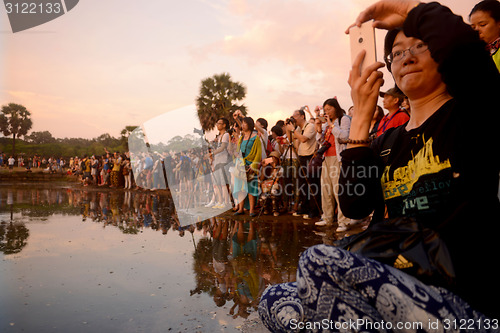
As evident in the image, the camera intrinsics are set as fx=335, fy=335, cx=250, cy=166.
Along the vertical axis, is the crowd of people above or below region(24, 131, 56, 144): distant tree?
below

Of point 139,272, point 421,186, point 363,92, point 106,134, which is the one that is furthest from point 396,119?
point 106,134

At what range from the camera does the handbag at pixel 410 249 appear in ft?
3.37

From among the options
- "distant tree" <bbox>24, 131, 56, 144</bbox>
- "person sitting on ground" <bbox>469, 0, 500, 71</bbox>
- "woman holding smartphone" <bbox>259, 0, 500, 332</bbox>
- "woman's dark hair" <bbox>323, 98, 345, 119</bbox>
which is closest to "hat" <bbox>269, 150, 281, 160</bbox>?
"woman's dark hair" <bbox>323, 98, 345, 119</bbox>

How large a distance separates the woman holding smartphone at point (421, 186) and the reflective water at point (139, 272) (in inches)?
66.4

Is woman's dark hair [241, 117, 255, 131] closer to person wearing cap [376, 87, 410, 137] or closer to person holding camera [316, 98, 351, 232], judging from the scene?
person holding camera [316, 98, 351, 232]

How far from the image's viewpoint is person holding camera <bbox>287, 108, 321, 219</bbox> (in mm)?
7277

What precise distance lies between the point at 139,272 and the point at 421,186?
3.46 metres

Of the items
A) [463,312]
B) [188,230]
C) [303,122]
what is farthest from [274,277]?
[303,122]

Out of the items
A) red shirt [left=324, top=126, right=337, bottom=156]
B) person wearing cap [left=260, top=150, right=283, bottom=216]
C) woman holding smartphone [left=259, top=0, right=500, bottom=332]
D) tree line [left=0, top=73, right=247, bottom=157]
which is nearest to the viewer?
woman holding smartphone [left=259, top=0, right=500, bottom=332]

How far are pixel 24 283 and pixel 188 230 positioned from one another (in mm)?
3371

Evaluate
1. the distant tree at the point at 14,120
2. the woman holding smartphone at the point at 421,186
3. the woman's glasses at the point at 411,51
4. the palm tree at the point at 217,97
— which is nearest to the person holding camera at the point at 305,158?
the woman holding smartphone at the point at 421,186

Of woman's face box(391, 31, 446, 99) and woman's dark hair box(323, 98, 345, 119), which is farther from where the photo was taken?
woman's dark hair box(323, 98, 345, 119)

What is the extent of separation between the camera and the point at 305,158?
757cm

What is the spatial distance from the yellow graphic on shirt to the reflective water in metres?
1.71
